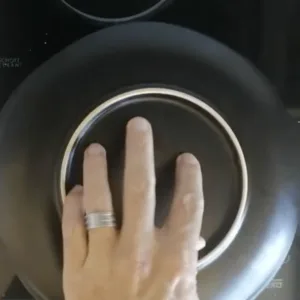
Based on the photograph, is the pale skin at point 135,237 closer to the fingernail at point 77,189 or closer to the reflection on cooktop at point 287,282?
the fingernail at point 77,189

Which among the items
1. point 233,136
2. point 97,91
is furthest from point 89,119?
point 233,136

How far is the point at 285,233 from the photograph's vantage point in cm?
71

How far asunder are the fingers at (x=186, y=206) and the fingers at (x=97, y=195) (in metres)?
0.05

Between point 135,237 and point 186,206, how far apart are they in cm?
5

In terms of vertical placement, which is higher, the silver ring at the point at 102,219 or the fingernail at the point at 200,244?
the silver ring at the point at 102,219

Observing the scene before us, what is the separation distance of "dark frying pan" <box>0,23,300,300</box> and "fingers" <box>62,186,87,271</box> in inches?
0.8

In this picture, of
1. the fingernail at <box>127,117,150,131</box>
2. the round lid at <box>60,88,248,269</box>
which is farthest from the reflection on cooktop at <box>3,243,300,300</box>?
the fingernail at <box>127,117,150,131</box>

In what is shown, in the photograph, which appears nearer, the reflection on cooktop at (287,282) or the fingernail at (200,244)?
the fingernail at (200,244)

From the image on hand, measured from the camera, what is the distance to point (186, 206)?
0.65 metres

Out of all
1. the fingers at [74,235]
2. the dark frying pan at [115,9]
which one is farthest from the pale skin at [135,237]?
the dark frying pan at [115,9]

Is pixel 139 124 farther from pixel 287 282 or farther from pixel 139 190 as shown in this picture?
pixel 287 282

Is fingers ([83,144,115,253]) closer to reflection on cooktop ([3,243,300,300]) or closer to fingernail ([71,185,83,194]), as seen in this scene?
fingernail ([71,185,83,194])

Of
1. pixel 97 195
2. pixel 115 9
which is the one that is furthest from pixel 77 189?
pixel 115 9

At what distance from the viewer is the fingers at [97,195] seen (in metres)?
0.64
